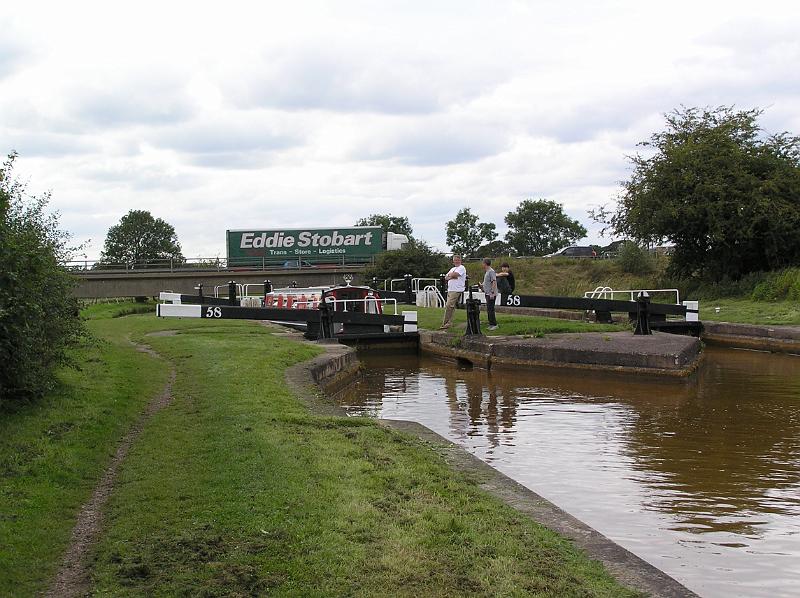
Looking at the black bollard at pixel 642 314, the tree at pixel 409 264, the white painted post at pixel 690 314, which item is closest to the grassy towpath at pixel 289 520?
the black bollard at pixel 642 314

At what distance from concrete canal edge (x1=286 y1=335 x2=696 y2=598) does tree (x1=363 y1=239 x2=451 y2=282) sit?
31.7 meters

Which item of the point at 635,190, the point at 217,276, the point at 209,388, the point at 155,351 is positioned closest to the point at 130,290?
the point at 217,276

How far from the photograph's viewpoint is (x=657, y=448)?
10.4 metres

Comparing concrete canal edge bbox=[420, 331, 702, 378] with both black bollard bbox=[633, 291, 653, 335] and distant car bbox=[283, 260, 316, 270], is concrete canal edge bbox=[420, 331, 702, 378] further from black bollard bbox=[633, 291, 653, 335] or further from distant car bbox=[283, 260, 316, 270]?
distant car bbox=[283, 260, 316, 270]

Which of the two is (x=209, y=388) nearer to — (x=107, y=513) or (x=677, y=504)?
(x=107, y=513)

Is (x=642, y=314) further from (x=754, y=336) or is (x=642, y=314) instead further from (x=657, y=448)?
(x=657, y=448)

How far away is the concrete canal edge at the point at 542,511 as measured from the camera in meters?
4.91

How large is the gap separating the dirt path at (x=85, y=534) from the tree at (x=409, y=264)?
116ft

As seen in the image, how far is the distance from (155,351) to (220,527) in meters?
14.1

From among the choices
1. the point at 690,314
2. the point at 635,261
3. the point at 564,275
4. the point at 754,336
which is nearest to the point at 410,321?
the point at 690,314

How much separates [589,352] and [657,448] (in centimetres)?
726

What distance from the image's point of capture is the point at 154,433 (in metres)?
9.57

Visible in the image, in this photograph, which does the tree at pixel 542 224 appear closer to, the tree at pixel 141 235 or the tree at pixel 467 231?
the tree at pixel 467 231

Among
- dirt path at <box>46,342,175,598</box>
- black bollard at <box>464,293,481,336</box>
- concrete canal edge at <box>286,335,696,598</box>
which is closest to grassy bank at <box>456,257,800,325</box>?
black bollard at <box>464,293,481,336</box>
